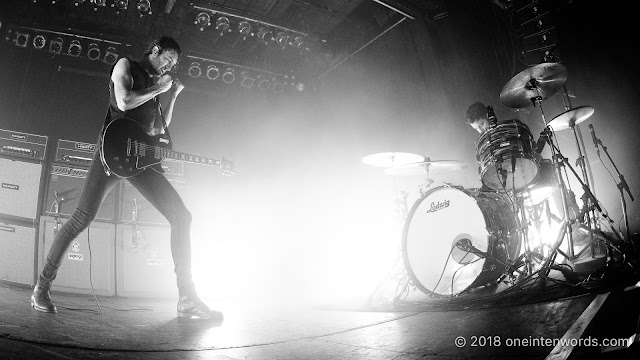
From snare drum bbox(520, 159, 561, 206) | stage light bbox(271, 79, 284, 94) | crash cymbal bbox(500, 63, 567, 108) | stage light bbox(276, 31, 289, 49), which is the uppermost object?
stage light bbox(276, 31, 289, 49)

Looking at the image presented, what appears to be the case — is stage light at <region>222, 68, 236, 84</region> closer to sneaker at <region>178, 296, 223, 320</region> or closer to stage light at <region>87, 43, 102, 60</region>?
stage light at <region>87, 43, 102, 60</region>

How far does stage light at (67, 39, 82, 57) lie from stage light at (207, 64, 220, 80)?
1976mm

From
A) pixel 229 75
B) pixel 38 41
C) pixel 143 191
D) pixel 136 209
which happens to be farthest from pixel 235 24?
pixel 143 191

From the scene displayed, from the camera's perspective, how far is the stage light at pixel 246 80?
21.7 ft

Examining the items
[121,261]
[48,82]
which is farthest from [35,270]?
[48,82]

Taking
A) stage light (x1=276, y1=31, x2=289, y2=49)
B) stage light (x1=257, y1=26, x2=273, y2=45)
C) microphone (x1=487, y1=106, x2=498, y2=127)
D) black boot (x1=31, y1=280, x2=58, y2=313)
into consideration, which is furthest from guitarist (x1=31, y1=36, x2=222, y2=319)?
stage light (x1=276, y1=31, x2=289, y2=49)

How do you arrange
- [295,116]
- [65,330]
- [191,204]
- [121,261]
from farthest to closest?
[295,116] → [191,204] → [121,261] → [65,330]

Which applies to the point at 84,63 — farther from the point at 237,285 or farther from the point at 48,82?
the point at 237,285

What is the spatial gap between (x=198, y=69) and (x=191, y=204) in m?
2.52

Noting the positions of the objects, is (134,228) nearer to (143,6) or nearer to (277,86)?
(143,6)

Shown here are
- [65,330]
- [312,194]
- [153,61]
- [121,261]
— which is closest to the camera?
[65,330]

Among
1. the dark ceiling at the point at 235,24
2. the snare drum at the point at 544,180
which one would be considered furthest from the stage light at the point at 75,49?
the snare drum at the point at 544,180

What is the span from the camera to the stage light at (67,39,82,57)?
219 inches

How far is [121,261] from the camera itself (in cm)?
468
